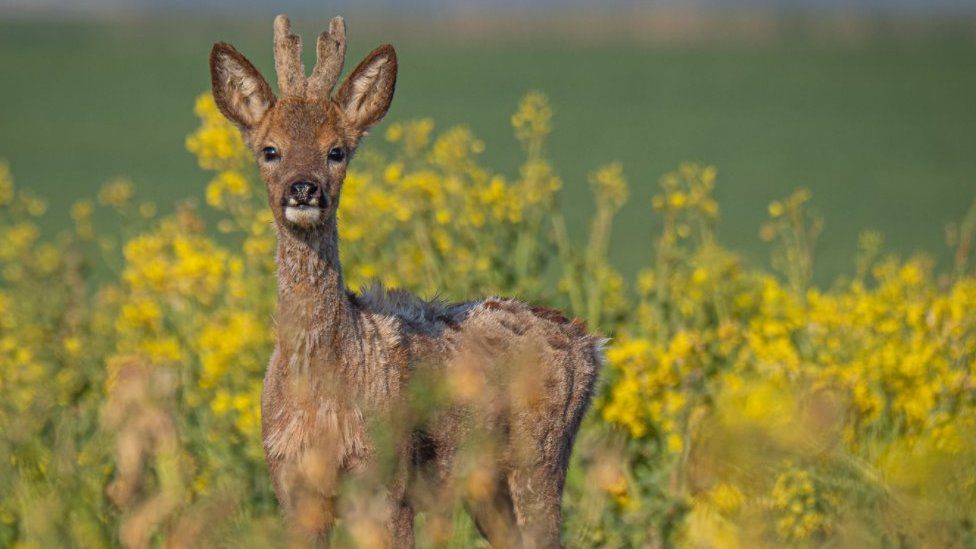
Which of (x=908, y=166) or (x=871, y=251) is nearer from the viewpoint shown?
(x=871, y=251)

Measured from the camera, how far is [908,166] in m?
26.4

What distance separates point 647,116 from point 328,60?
29.7 metres

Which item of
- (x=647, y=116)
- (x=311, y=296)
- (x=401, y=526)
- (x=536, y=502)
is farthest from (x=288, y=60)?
(x=647, y=116)

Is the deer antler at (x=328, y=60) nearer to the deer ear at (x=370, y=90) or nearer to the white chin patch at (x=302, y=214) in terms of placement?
the deer ear at (x=370, y=90)

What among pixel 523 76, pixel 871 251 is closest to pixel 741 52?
pixel 523 76

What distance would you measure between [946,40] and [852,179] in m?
37.6

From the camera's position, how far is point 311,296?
6.55m

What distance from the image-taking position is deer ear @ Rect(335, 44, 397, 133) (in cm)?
691

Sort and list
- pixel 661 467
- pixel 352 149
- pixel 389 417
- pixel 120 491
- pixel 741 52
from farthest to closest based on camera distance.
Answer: pixel 741 52 → pixel 661 467 → pixel 352 149 → pixel 389 417 → pixel 120 491

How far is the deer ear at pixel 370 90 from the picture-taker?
6.91 m

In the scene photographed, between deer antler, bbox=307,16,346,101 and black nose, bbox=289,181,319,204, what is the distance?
0.68 meters

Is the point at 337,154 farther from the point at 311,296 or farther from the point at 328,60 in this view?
the point at 311,296

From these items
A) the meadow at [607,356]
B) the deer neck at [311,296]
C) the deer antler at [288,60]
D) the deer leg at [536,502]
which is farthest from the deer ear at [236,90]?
the deer leg at [536,502]

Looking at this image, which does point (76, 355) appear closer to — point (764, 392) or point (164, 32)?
point (764, 392)
